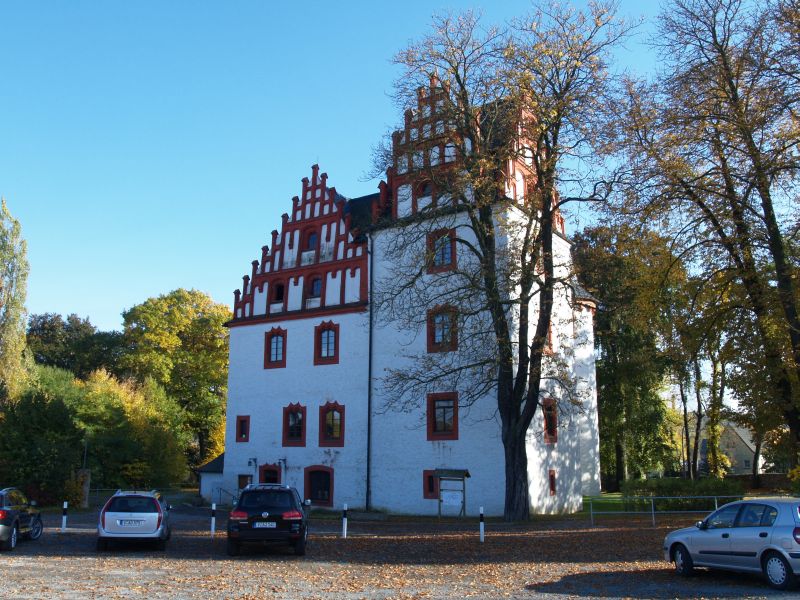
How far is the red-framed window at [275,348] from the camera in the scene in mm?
34312

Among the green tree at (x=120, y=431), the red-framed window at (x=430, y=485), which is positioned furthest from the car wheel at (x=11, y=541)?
the green tree at (x=120, y=431)

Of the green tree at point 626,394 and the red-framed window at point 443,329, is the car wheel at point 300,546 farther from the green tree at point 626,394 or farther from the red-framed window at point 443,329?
the green tree at point 626,394

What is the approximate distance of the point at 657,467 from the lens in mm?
44375

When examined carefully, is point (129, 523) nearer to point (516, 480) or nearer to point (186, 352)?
point (516, 480)

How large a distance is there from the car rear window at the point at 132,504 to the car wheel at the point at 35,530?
359cm

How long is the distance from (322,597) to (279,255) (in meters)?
26.4

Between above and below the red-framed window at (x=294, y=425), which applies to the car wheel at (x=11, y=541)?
below

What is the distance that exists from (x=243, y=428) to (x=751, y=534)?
2725 cm

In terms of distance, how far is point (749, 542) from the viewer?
1108 centimetres

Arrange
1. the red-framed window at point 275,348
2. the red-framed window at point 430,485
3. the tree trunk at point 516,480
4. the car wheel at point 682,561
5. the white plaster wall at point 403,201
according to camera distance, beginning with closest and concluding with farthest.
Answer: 1. the car wheel at point 682,561
2. the tree trunk at point 516,480
3. the red-framed window at point 430,485
4. the white plaster wall at point 403,201
5. the red-framed window at point 275,348

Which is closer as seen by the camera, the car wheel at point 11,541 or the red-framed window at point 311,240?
the car wheel at point 11,541

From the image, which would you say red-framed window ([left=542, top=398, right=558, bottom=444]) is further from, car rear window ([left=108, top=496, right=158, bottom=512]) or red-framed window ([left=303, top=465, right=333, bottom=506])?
car rear window ([left=108, top=496, right=158, bottom=512])

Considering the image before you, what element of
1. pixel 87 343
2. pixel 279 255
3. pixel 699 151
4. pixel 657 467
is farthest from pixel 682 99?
pixel 87 343

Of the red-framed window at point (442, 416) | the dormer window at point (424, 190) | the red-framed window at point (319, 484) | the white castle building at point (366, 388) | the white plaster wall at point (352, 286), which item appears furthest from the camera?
the white plaster wall at point (352, 286)
